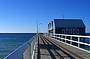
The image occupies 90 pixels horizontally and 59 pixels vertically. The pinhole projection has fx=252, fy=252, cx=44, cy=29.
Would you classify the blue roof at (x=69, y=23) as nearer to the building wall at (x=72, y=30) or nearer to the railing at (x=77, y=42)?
the building wall at (x=72, y=30)

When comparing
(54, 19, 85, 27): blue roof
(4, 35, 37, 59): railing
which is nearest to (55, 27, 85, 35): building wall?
(54, 19, 85, 27): blue roof

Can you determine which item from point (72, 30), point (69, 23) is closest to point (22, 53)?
point (72, 30)

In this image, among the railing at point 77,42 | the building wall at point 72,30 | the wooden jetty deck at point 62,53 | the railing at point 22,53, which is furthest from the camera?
the building wall at point 72,30

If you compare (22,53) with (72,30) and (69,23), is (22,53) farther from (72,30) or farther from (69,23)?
(69,23)

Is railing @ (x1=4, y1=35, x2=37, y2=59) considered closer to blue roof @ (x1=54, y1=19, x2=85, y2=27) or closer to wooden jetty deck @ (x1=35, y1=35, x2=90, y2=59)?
wooden jetty deck @ (x1=35, y1=35, x2=90, y2=59)

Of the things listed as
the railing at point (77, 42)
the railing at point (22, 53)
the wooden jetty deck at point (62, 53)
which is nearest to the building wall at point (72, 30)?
the railing at point (77, 42)

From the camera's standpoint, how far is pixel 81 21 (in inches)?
2756

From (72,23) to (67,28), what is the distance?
217 cm

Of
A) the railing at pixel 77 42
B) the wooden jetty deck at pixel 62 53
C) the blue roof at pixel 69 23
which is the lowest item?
the wooden jetty deck at pixel 62 53

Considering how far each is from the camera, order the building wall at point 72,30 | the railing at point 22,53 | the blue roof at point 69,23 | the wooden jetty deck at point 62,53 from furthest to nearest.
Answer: the blue roof at point 69,23 < the building wall at point 72,30 < the wooden jetty deck at point 62,53 < the railing at point 22,53

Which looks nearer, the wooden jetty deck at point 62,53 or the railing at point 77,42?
the wooden jetty deck at point 62,53

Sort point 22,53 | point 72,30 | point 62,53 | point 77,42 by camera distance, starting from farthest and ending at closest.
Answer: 1. point 72,30
2. point 77,42
3. point 62,53
4. point 22,53

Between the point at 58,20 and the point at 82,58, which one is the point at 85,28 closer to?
the point at 58,20

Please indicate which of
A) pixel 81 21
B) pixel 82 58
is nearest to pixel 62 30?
pixel 81 21
